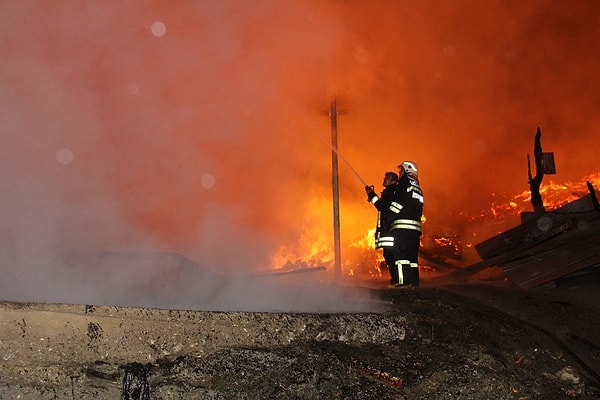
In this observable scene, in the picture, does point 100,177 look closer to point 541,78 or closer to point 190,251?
point 190,251

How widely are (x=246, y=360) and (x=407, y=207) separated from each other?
278 centimetres

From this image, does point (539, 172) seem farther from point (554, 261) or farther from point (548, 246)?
point (554, 261)

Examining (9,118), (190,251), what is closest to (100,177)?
(9,118)

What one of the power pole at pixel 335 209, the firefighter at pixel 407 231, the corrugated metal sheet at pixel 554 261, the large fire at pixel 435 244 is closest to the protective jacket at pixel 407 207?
the firefighter at pixel 407 231

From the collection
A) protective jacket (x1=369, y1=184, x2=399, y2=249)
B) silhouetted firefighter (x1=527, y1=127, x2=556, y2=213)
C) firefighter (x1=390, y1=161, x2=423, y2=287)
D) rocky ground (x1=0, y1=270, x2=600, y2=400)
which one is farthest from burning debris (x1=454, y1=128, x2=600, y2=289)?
rocky ground (x1=0, y1=270, x2=600, y2=400)

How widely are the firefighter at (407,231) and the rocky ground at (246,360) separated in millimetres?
1981

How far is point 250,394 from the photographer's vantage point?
6.73 ft

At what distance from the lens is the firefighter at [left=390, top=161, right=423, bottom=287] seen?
14.7 feet

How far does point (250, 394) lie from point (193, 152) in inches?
116

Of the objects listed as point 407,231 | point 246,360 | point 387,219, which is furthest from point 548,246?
point 246,360

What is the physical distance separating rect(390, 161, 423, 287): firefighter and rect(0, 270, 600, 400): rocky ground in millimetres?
1981

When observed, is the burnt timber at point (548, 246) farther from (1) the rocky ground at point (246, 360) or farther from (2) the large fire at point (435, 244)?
(1) the rocky ground at point (246, 360)

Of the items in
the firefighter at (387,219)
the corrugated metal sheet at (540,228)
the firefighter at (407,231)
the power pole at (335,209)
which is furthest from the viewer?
the power pole at (335,209)

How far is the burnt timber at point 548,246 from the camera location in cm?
462
